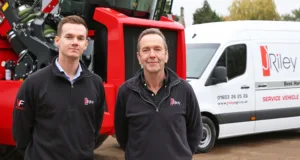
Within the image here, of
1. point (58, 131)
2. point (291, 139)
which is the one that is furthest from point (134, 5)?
point (291, 139)

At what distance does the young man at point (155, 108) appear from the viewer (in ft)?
9.50

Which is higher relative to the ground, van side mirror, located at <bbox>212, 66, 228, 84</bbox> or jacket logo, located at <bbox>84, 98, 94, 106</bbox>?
jacket logo, located at <bbox>84, 98, 94, 106</bbox>

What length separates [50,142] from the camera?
2.93 metres

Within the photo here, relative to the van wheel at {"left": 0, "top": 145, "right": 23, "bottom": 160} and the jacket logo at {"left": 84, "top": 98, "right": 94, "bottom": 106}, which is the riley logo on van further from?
the jacket logo at {"left": 84, "top": 98, "right": 94, "bottom": 106}

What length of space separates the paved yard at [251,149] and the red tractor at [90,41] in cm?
222

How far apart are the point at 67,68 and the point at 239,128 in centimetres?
625

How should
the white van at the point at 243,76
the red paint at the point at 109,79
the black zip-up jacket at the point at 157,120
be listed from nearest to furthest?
the black zip-up jacket at the point at 157,120
the red paint at the point at 109,79
the white van at the point at 243,76

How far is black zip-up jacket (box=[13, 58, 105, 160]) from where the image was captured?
2926mm

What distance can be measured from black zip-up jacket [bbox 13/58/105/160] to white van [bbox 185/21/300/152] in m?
5.29

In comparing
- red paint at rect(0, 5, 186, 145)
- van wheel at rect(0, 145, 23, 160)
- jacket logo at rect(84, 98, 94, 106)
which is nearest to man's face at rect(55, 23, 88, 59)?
jacket logo at rect(84, 98, 94, 106)

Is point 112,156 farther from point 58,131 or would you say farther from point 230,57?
point 58,131

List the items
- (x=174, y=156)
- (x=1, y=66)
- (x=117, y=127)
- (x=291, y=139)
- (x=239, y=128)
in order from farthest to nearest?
(x=291, y=139), (x=239, y=128), (x=1, y=66), (x=117, y=127), (x=174, y=156)

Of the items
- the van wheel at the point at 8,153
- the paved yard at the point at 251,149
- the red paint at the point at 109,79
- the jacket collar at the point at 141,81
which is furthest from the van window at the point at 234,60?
the jacket collar at the point at 141,81

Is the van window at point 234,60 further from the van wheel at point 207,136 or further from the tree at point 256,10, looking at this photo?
the tree at point 256,10
